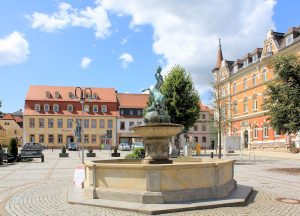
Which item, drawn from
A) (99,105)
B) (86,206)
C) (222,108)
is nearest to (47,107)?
(99,105)

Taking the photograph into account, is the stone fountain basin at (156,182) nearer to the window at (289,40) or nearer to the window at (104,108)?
the window at (289,40)

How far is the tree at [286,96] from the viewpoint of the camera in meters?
22.0

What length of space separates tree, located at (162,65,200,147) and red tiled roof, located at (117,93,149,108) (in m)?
40.5

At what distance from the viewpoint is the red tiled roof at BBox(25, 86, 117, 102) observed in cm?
7704

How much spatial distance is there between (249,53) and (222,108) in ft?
106

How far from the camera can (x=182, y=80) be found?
42.2m

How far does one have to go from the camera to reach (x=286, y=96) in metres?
22.5

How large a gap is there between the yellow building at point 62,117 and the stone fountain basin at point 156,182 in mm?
64520

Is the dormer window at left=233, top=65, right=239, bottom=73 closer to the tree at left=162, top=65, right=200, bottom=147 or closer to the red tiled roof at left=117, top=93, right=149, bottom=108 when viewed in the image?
the red tiled roof at left=117, top=93, right=149, bottom=108

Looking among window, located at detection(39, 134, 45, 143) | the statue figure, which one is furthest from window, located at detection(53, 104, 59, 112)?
the statue figure

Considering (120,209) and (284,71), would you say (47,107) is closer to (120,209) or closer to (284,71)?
(284,71)

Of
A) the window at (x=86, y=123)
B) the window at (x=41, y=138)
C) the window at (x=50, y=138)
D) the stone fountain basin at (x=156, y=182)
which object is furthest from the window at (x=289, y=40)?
the window at (x=41, y=138)

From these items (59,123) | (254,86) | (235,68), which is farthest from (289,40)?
(59,123)

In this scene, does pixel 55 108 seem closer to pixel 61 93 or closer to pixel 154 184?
pixel 61 93
